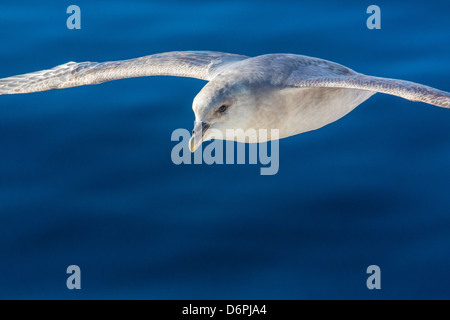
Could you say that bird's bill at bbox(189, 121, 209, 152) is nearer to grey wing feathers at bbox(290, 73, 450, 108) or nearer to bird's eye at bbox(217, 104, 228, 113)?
bird's eye at bbox(217, 104, 228, 113)

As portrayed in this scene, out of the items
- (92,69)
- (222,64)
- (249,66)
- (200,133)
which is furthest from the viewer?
(92,69)

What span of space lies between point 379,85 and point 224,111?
218 centimetres

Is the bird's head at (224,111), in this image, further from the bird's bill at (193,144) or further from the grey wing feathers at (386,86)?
the grey wing feathers at (386,86)

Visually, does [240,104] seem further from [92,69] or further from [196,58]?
[92,69]

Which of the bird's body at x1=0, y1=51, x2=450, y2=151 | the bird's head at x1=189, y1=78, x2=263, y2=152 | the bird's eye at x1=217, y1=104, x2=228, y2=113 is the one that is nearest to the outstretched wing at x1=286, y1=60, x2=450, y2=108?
the bird's body at x1=0, y1=51, x2=450, y2=151

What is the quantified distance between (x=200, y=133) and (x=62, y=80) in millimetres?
4313

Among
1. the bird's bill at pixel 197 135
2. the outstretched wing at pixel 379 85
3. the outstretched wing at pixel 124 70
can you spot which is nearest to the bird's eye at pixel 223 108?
the bird's bill at pixel 197 135

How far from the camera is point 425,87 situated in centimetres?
1041

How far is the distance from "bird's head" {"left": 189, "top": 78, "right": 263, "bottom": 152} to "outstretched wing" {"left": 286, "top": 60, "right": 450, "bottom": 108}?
0.77 metres

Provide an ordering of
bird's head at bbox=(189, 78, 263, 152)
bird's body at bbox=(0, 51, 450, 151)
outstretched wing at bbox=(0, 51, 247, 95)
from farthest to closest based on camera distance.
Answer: outstretched wing at bbox=(0, 51, 247, 95)
bird's body at bbox=(0, 51, 450, 151)
bird's head at bbox=(189, 78, 263, 152)

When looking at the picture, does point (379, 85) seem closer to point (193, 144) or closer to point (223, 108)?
point (223, 108)

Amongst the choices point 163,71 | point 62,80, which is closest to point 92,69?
point 62,80

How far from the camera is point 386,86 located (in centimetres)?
1030

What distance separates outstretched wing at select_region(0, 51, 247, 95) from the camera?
472 inches
